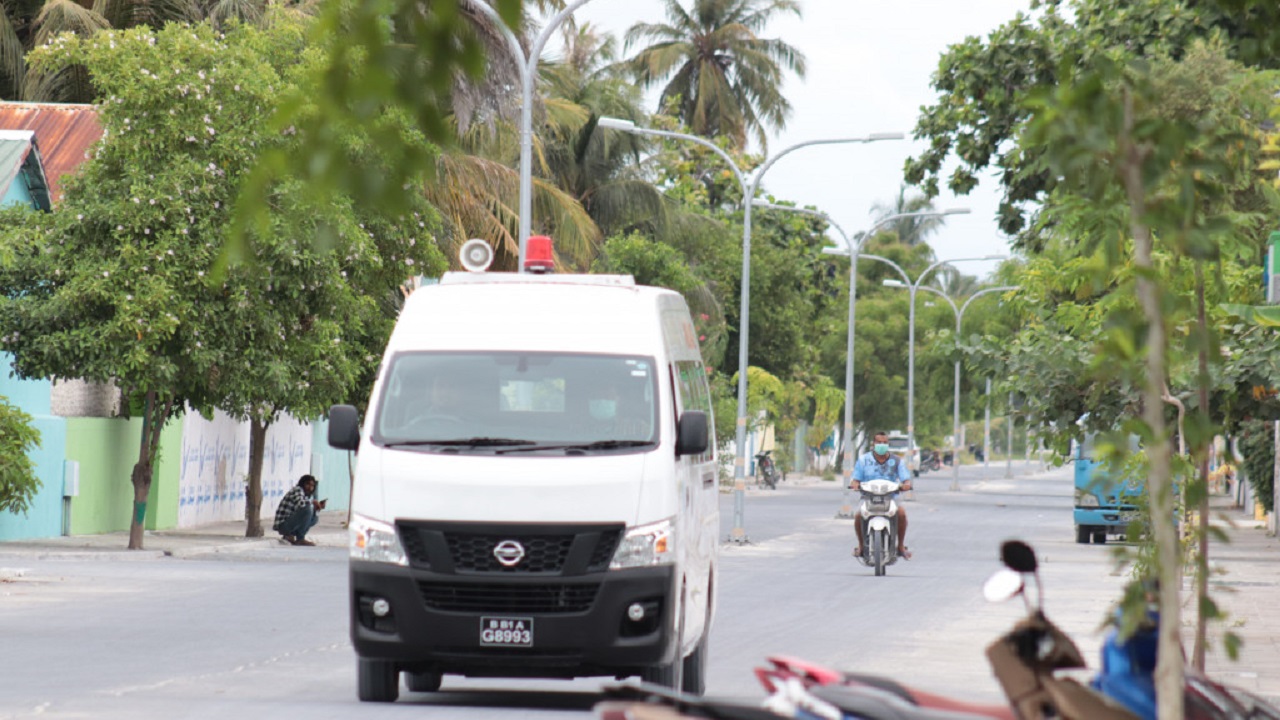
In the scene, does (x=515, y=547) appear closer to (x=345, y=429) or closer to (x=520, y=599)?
(x=520, y=599)

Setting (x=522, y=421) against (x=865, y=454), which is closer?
(x=522, y=421)

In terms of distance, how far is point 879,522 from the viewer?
25859 mm

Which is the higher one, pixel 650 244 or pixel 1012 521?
pixel 650 244

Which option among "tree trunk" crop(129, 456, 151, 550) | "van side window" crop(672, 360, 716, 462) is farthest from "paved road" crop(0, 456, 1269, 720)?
"van side window" crop(672, 360, 716, 462)

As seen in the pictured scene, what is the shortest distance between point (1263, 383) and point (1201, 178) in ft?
57.7

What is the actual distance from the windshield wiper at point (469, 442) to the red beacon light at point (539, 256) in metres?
2.40

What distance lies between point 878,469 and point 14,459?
10.3 metres

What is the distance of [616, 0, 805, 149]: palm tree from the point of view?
65375 millimetres

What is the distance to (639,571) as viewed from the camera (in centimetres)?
1111

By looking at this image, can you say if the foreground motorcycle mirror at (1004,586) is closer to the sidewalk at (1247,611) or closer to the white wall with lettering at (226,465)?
Answer: the sidewalk at (1247,611)

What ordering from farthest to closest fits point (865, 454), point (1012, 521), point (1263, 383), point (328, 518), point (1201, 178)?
point (1012, 521) → point (328, 518) → point (865, 454) → point (1263, 383) → point (1201, 178)

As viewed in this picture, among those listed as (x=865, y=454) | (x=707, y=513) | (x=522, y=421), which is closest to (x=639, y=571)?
(x=522, y=421)

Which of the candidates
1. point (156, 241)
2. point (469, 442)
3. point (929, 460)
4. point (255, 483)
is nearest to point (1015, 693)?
point (469, 442)

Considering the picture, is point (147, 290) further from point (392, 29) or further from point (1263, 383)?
point (392, 29)
